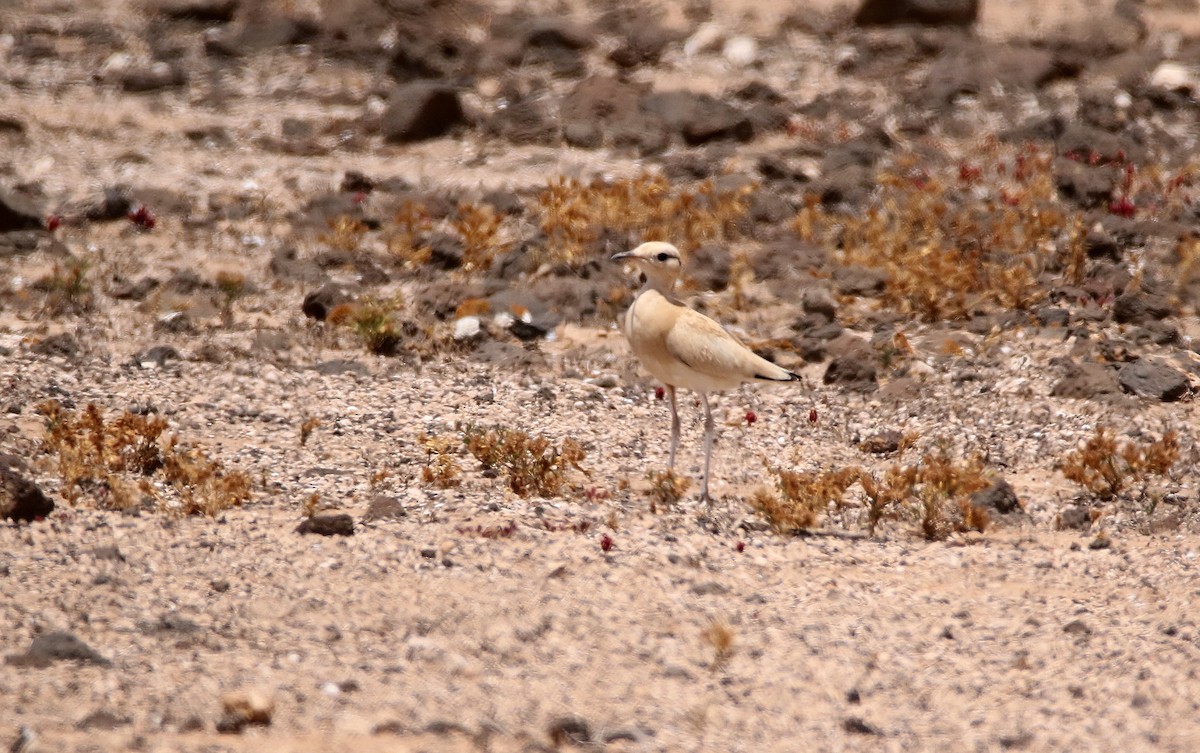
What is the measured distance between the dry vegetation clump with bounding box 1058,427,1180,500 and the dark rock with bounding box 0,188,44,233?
946cm

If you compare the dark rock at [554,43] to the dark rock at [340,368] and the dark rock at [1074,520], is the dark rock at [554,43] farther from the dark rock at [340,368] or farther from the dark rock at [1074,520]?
the dark rock at [1074,520]

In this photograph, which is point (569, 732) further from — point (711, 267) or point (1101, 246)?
point (1101, 246)

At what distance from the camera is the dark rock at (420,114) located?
654 inches

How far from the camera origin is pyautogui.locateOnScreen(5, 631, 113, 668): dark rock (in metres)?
5.98

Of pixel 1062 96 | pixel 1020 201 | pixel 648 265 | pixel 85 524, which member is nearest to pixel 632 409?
pixel 648 265

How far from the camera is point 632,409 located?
389 inches

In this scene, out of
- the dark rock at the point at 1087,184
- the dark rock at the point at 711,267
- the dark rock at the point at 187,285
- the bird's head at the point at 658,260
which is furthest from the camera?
the dark rock at the point at 1087,184

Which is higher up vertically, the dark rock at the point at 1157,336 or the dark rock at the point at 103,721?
the dark rock at the point at 103,721

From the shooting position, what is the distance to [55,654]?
603cm

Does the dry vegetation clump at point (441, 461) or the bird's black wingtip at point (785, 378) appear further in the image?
the dry vegetation clump at point (441, 461)

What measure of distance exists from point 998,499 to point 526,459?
2652mm

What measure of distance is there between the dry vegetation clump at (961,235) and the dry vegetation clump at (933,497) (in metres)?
3.45

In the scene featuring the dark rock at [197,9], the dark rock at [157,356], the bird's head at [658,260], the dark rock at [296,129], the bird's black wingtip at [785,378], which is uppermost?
the bird's head at [658,260]

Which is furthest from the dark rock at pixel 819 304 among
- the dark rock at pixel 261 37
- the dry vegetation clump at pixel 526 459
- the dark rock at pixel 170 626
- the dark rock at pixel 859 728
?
the dark rock at pixel 261 37
